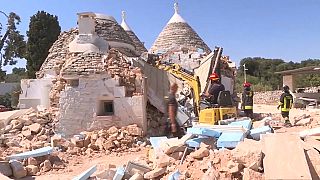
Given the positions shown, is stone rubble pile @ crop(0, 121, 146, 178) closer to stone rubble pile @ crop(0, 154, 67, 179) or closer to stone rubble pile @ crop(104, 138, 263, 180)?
stone rubble pile @ crop(0, 154, 67, 179)

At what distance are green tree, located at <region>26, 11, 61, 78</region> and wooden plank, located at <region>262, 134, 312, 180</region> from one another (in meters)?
22.0

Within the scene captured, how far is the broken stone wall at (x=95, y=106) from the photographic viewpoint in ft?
33.2

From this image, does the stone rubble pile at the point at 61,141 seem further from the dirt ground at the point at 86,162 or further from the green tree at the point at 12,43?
the green tree at the point at 12,43

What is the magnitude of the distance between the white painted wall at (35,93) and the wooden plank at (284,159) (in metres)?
9.46

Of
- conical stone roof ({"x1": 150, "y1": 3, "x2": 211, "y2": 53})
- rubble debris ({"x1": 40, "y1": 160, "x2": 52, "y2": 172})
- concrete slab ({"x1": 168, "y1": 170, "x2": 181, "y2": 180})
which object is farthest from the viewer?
conical stone roof ({"x1": 150, "y1": 3, "x2": 211, "y2": 53})

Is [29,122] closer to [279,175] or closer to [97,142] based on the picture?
[97,142]

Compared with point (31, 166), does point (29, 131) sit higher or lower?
higher

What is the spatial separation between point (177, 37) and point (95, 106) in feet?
38.1

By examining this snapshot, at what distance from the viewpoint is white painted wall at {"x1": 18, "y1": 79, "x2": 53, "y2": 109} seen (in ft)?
41.8

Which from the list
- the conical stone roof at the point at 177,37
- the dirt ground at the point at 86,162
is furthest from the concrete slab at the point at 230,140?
the conical stone roof at the point at 177,37

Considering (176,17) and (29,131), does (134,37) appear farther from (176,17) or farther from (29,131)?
(29,131)

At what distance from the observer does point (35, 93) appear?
506 inches

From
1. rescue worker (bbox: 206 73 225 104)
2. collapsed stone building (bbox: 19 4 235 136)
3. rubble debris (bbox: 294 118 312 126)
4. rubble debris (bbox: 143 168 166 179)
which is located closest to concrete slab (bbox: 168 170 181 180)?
rubble debris (bbox: 143 168 166 179)

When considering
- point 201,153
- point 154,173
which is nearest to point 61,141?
point 154,173
